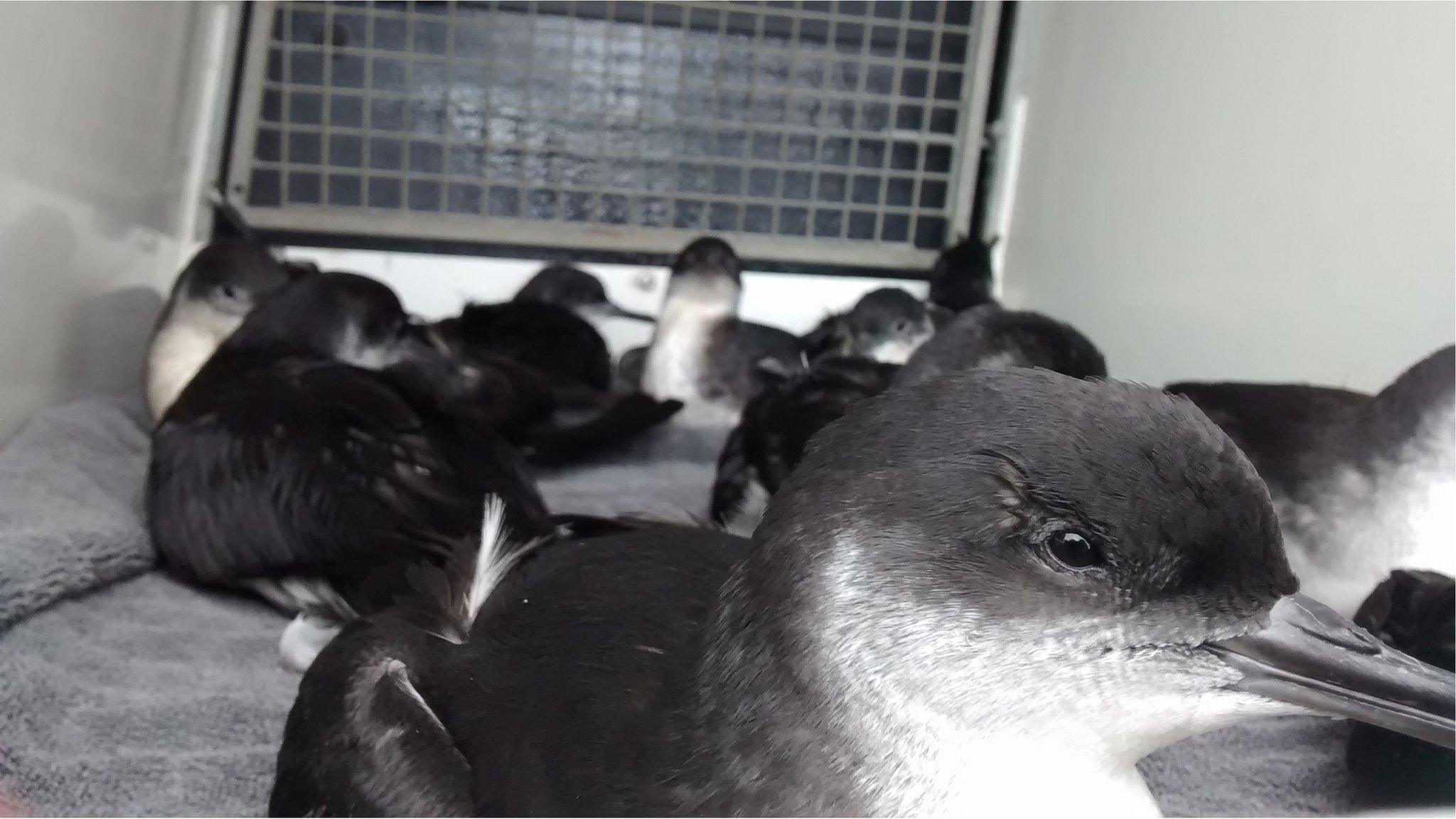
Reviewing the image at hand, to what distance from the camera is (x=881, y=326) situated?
2256 millimetres

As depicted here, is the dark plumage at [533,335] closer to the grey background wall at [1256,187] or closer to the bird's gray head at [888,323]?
the bird's gray head at [888,323]

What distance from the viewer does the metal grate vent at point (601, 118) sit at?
2.17m

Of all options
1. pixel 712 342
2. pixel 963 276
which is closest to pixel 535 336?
pixel 712 342

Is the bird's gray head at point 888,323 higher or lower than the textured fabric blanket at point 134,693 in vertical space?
higher

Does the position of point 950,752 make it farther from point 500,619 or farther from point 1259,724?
point 1259,724

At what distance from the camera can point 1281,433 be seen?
4.10 feet

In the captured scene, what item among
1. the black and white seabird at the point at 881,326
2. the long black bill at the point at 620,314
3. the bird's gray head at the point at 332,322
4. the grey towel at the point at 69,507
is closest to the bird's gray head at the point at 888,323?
the black and white seabird at the point at 881,326

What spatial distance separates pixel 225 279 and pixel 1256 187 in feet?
5.36

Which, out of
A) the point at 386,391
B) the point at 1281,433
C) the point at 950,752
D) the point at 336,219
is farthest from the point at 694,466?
the point at 950,752

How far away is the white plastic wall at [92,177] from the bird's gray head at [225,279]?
0.29ft

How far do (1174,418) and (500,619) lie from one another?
1.79 feet

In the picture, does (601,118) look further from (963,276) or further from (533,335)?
(963,276)

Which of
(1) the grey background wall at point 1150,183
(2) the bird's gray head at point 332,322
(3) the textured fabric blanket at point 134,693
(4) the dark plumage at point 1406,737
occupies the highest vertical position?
(1) the grey background wall at point 1150,183

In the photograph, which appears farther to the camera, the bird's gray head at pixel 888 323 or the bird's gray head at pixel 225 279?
the bird's gray head at pixel 888 323
